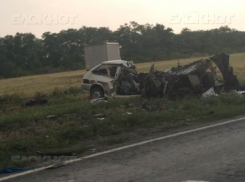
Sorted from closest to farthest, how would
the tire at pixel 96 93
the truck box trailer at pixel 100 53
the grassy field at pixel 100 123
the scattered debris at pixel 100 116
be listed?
the grassy field at pixel 100 123
the scattered debris at pixel 100 116
the tire at pixel 96 93
the truck box trailer at pixel 100 53

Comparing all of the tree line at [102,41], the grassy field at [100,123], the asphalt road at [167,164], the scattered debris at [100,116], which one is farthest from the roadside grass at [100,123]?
the tree line at [102,41]

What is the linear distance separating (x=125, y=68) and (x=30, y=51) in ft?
218

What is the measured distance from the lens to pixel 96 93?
17.4 metres

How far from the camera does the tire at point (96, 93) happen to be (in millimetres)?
17203

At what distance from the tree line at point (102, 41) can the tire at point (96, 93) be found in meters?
58.4

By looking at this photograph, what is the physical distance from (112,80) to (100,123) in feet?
22.5

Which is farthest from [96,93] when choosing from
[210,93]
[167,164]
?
[167,164]

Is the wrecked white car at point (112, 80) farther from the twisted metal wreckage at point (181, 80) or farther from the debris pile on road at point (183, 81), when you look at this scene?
the debris pile on road at point (183, 81)

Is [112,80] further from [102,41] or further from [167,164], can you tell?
[102,41]

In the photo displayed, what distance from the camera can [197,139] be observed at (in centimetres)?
792

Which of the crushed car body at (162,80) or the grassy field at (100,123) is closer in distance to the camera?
the grassy field at (100,123)

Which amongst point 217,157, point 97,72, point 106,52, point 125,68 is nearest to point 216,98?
point 125,68

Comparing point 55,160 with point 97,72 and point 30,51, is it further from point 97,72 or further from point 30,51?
point 30,51

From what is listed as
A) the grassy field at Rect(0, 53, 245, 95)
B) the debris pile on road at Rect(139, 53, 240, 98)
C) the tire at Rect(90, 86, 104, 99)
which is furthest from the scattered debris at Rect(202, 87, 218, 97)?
the grassy field at Rect(0, 53, 245, 95)
